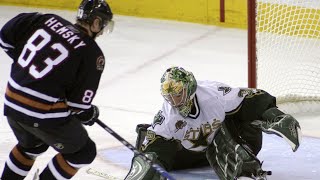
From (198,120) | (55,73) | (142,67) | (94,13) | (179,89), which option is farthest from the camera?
(142,67)

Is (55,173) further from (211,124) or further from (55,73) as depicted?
(211,124)

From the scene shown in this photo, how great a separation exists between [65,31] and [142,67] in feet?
9.67

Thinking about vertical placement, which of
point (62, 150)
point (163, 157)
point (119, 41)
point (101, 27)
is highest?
point (101, 27)

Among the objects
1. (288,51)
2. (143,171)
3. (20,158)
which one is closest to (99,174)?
(143,171)

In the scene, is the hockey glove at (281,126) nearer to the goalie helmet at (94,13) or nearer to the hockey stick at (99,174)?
the hockey stick at (99,174)

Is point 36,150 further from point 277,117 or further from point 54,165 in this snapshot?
point 277,117

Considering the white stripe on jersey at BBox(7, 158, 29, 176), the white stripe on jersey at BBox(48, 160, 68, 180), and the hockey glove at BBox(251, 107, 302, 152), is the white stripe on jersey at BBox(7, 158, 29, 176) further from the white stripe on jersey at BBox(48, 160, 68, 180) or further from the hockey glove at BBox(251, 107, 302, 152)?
the hockey glove at BBox(251, 107, 302, 152)

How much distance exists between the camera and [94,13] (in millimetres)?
3164

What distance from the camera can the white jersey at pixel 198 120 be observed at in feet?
11.8

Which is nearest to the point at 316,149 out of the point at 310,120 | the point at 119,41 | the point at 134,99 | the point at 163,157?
the point at 310,120

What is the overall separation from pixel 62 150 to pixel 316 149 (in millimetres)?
1550

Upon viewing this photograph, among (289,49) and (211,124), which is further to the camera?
(289,49)

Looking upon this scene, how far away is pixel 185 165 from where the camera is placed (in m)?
3.92

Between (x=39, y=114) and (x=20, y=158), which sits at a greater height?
(x=39, y=114)
